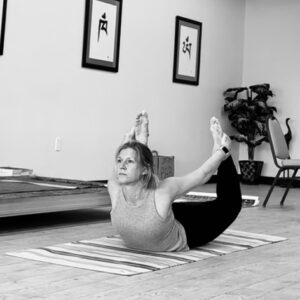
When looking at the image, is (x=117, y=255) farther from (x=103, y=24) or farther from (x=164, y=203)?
(x=103, y=24)

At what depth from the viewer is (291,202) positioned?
6.25 meters

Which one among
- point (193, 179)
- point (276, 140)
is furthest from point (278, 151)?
point (193, 179)

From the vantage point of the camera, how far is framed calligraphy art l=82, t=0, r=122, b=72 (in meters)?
6.41

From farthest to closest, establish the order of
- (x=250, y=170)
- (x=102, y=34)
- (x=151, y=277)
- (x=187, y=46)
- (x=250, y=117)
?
(x=250, y=170) → (x=250, y=117) → (x=187, y=46) → (x=102, y=34) → (x=151, y=277)

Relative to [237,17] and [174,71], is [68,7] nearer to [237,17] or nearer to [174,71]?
[174,71]

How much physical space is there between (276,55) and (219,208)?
5406mm

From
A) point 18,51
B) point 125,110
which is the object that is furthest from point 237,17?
point 18,51

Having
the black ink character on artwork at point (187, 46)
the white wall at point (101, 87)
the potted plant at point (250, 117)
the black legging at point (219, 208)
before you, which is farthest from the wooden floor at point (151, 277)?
the potted plant at point (250, 117)

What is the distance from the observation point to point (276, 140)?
229 inches

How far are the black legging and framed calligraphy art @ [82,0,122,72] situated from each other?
331 cm

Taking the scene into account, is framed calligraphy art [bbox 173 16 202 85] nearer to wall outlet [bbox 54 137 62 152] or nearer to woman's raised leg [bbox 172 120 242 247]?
wall outlet [bbox 54 137 62 152]

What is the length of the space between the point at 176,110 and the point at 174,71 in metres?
0.44

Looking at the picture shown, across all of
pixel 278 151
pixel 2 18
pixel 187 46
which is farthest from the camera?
pixel 187 46

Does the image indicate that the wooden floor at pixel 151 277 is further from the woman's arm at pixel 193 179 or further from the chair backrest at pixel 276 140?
the chair backrest at pixel 276 140
